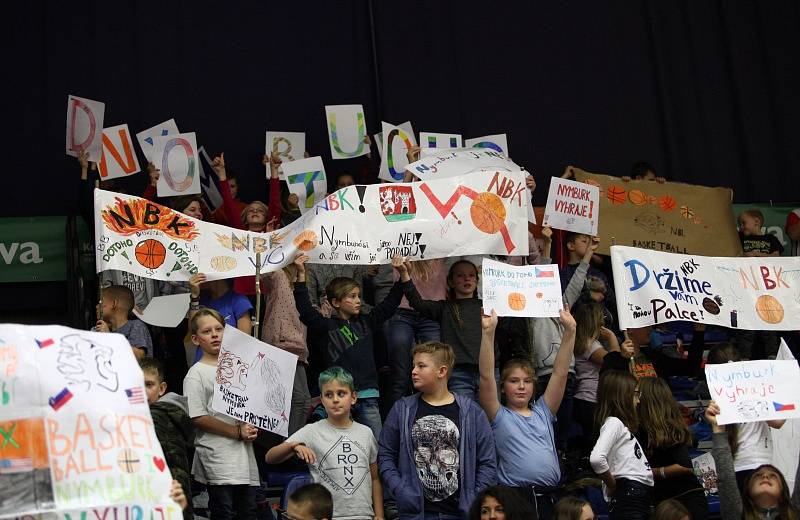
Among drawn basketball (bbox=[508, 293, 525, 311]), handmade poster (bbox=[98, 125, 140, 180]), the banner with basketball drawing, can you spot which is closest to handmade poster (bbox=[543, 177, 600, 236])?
the banner with basketball drawing

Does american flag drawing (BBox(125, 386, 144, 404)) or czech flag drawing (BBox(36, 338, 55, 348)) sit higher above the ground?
czech flag drawing (BBox(36, 338, 55, 348))

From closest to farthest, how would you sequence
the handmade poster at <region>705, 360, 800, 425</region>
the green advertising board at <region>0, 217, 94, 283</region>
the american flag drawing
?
the american flag drawing
the handmade poster at <region>705, 360, 800, 425</region>
the green advertising board at <region>0, 217, 94, 283</region>

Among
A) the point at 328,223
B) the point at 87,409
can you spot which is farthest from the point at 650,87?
the point at 87,409

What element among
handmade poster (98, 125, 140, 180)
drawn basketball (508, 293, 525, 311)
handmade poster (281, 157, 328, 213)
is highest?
handmade poster (98, 125, 140, 180)

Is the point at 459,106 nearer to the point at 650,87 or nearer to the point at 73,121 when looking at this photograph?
the point at 650,87

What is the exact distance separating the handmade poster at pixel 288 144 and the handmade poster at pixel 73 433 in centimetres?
580

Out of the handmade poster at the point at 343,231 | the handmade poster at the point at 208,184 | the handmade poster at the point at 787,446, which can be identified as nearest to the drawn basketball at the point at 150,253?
the handmade poster at the point at 343,231

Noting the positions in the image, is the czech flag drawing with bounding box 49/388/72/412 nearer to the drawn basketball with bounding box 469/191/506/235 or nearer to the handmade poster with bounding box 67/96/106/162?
the drawn basketball with bounding box 469/191/506/235

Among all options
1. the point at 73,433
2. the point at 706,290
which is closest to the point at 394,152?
the point at 706,290

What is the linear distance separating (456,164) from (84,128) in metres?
2.90

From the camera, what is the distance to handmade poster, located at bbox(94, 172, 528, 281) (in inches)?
291

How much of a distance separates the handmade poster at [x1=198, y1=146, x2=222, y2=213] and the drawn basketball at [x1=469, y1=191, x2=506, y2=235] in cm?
283

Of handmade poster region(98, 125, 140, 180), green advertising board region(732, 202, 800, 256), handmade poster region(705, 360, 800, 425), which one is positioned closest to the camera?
handmade poster region(705, 360, 800, 425)

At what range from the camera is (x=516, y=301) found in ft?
23.1
